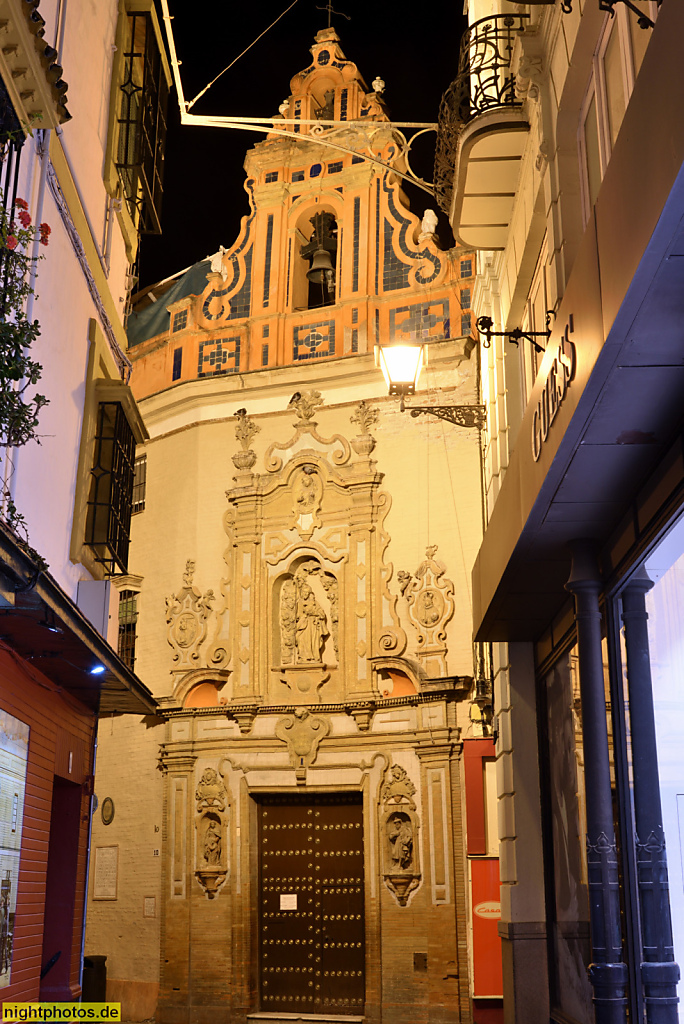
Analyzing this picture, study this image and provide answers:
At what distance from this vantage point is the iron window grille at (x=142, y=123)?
12711 mm

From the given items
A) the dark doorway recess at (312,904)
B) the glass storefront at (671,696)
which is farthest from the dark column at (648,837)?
the dark doorway recess at (312,904)

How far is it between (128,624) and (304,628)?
148 inches

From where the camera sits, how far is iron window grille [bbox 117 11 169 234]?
41.7 feet

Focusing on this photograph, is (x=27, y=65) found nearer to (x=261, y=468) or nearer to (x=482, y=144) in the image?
(x=482, y=144)

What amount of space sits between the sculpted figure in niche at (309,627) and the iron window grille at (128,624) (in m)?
3.35

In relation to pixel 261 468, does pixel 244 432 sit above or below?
above

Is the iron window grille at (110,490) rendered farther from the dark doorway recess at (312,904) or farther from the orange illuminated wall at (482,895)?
the dark doorway recess at (312,904)

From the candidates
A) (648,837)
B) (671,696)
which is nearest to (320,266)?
(671,696)

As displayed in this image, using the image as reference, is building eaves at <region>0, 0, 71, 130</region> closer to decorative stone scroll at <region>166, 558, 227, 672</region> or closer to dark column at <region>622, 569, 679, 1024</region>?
dark column at <region>622, 569, 679, 1024</region>

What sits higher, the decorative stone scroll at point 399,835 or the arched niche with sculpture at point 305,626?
the arched niche with sculpture at point 305,626

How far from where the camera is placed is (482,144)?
9867 mm

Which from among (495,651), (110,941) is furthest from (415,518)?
(110,941)

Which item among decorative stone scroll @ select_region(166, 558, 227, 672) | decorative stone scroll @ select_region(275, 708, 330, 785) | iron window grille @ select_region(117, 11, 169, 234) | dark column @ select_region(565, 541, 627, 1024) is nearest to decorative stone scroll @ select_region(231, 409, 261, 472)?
decorative stone scroll @ select_region(166, 558, 227, 672)

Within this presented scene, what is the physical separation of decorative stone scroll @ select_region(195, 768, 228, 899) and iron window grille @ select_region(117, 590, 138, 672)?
3.05 metres
